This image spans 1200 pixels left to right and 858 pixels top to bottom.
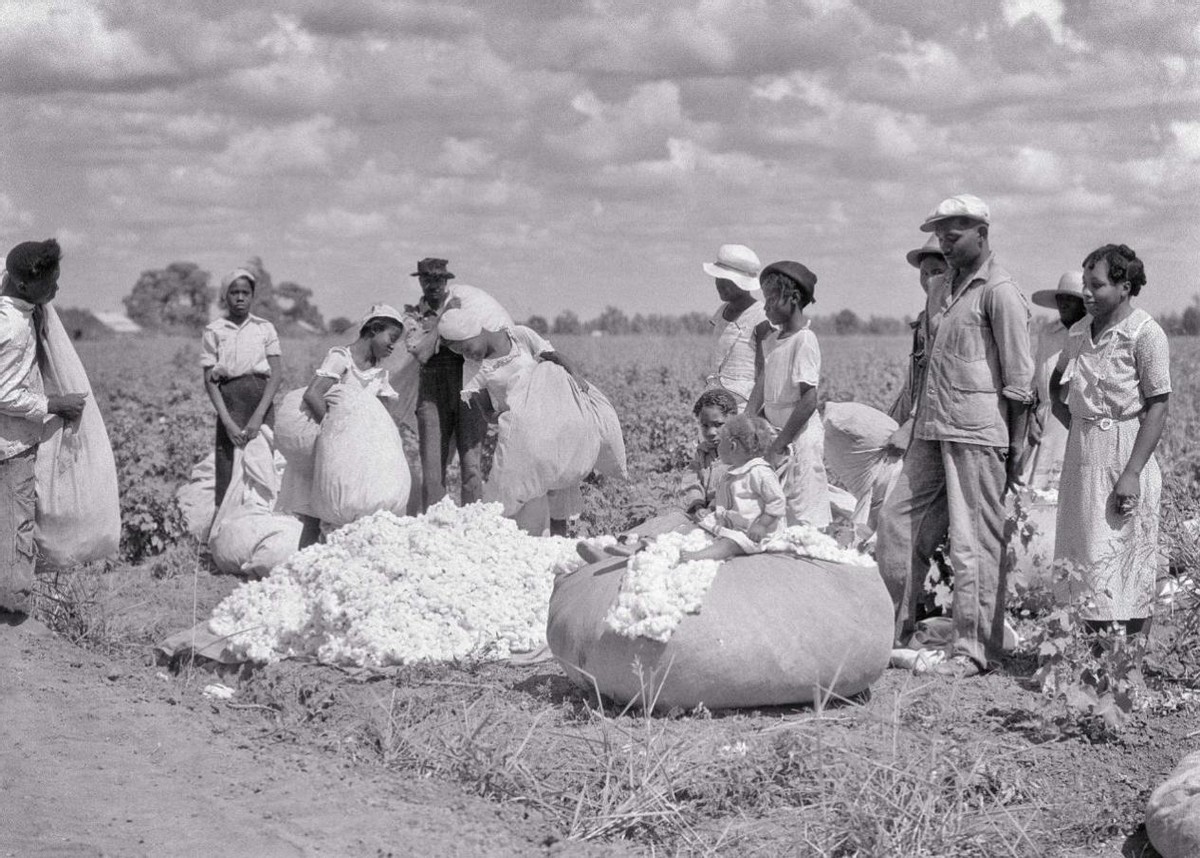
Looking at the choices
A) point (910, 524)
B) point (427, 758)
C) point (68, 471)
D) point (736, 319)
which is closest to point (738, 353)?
point (736, 319)

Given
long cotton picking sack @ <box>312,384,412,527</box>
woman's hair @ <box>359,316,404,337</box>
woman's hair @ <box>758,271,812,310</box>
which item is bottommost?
long cotton picking sack @ <box>312,384,412,527</box>

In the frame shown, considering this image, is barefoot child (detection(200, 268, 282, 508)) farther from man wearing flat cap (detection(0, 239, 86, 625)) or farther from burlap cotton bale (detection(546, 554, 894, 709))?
burlap cotton bale (detection(546, 554, 894, 709))

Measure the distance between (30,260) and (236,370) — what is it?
2.83 metres

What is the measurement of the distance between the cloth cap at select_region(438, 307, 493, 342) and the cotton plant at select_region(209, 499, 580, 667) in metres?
1.06

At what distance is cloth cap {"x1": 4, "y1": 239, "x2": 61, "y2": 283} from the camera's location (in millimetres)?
5727

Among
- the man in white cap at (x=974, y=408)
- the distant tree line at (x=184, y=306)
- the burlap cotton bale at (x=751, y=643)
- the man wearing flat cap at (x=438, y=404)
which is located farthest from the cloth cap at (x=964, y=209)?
the distant tree line at (x=184, y=306)

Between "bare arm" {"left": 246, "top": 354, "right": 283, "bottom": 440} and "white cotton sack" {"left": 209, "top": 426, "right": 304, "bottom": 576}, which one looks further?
"bare arm" {"left": 246, "top": 354, "right": 283, "bottom": 440}

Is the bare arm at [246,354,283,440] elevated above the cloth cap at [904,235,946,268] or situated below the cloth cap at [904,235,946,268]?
below

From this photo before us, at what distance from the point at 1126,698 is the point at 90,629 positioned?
14.5 feet

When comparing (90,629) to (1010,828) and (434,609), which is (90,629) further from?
(1010,828)

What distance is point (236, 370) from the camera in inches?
336

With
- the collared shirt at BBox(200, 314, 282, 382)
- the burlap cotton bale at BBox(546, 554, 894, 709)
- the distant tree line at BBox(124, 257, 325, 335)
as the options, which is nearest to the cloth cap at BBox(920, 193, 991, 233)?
the burlap cotton bale at BBox(546, 554, 894, 709)

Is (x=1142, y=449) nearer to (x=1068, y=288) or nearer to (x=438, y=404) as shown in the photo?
(x=1068, y=288)

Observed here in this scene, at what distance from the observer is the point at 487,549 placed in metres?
6.46
